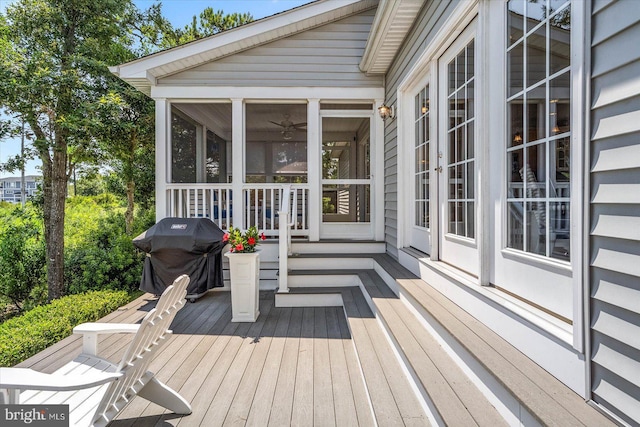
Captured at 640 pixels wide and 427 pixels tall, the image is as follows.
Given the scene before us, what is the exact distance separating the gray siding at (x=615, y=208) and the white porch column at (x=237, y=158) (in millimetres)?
4553

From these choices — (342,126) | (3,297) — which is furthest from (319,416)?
(3,297)

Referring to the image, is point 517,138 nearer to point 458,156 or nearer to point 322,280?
point 458,156

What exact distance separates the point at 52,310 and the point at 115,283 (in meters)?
2.42

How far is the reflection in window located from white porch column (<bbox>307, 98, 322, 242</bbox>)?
3.37 m

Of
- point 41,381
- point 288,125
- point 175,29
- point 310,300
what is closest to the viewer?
point 41,381

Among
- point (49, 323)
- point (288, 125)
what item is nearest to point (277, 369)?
point (49, 323)

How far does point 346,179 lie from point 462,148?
274cm

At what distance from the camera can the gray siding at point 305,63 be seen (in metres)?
5.18

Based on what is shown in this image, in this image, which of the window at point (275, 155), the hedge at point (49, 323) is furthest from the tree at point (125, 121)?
the hedge at point (49, 323)

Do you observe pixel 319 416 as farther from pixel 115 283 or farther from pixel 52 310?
pixel 115 283

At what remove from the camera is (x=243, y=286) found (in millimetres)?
3619

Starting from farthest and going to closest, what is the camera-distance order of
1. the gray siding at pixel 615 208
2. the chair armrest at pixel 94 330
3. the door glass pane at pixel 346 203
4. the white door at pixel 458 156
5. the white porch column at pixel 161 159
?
the door glass pane at pixel 346 203, the white porch column at pixel 161 159, the white door at pixel 458 156, the chair armrest at pixel 94 330, the gray siding at pixel 615 208

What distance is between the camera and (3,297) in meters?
6.15

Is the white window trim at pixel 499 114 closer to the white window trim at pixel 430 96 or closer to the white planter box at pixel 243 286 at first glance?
the white window trim at pixel 430 96
